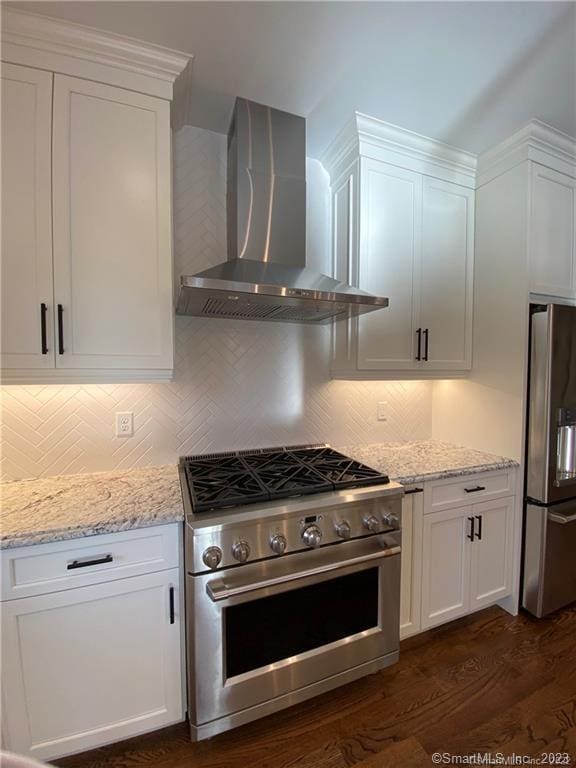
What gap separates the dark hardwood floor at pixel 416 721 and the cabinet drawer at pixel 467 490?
2.50 feet

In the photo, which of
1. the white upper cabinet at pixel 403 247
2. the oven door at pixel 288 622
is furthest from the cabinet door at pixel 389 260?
the oven door at pixel 288 622

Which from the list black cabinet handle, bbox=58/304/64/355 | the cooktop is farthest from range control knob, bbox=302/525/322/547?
black cabinet handle, bbox=58/304/64/355

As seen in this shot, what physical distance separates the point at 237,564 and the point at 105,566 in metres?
0.46

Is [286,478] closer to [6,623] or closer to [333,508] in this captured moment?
[333,508]

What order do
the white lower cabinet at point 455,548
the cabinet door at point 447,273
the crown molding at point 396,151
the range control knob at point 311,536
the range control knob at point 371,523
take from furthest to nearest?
the cabinet door at point 447,273, the crown molding at point 396,151, the white lower cabinet at point 455,548, the range control knob at point 371,523, the range control knob at point 311,536

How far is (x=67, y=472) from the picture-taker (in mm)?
1637

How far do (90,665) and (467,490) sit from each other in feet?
5.92

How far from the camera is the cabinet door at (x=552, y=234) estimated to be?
190 cm

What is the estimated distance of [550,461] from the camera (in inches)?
73.2

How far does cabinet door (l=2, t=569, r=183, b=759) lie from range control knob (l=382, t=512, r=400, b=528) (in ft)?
2.89

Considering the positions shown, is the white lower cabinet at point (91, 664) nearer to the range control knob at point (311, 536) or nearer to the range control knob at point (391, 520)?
the range control knob at point (311, 536)

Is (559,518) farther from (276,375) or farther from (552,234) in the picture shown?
(276,375)

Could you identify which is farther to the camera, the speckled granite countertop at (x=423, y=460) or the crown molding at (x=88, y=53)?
the speckled granite countertop at (x=423, y=460)

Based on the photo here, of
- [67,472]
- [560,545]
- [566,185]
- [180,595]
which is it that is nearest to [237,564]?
[180,595]
